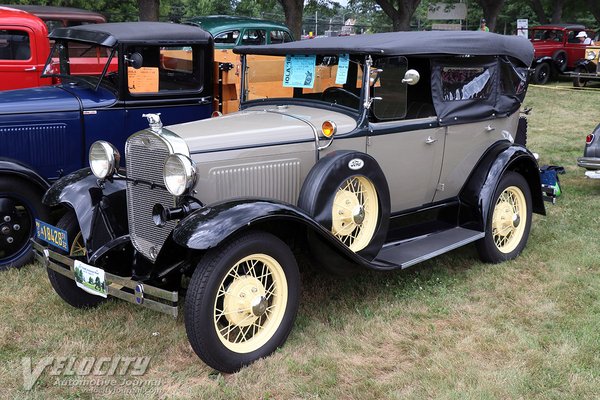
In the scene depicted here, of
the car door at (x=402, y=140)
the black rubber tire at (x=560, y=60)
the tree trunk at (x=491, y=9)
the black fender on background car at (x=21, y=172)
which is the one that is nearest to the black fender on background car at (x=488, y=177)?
the car door at (x=402, y=140)

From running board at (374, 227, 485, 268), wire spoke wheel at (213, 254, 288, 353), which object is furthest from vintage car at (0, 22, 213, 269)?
running board at (374, 227, 485, 268)

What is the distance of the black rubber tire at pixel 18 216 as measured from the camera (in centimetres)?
467

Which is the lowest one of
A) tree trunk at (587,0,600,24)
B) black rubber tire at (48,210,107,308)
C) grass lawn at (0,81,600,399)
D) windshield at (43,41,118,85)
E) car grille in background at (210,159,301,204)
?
grass lawn at (0,81,600,399)

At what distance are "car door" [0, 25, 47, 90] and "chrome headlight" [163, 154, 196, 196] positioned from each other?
516cm

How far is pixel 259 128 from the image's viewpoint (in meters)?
3.78

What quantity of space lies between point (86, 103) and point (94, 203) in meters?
1.84

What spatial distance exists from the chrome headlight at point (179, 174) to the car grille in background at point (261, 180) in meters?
0.28

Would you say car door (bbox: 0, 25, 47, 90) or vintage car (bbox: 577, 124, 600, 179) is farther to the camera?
car door (bbox: 0, 25, 47, 90)

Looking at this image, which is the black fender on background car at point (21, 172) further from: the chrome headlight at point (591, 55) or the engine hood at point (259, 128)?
the chrome headlight at point (591, 55)

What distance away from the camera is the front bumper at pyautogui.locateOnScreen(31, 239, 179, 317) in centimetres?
311

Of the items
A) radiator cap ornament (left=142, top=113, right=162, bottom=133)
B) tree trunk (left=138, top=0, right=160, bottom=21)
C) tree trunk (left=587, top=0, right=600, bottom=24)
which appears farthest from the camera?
tree trunk (left=587, top=0, right=600, bottom=24)

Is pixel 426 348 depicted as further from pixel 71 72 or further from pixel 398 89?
pixel 71 72

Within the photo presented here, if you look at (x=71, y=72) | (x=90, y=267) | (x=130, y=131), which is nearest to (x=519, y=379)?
(x=90, y=267)

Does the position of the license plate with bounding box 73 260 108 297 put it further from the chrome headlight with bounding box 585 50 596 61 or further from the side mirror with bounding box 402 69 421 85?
the chrome headlight with bounding box 585 50 596 61
